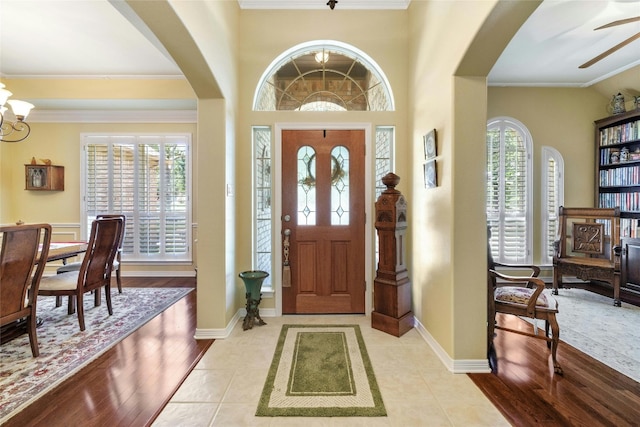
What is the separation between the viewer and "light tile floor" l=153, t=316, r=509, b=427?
5.23ft

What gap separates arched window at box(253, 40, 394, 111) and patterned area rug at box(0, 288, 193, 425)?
9.11 ft

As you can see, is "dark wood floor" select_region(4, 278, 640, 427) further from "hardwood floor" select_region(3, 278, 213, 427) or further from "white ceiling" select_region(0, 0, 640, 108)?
"white ceiling" select_region(0, 0, 640, 108)

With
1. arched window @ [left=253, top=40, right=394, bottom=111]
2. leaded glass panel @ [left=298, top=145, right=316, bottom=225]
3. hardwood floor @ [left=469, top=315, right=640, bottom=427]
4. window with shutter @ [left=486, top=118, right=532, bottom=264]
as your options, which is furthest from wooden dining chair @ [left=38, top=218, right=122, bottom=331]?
window with shutter @ [left=486, top=118, right=532, bottom=264]

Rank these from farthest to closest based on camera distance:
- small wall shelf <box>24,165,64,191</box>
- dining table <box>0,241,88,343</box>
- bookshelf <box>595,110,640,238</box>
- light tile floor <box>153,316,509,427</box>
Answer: small wall shelf <box>24,165,64,191</box> < bookshelf <box>595,110,640,238</box> < dining table <box>0,241,88,343</box> < light tile floor <box>153,316,509,427</box>

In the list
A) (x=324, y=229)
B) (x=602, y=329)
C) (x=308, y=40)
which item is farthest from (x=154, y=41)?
(x=602, y=329)

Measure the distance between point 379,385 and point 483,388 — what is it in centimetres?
70

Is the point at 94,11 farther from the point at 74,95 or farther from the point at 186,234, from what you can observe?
the point at 186,234

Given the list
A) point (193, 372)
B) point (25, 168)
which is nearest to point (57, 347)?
point (193, 372)

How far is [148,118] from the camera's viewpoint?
4.79m

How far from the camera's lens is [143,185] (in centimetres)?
484

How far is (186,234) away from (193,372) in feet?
10.6

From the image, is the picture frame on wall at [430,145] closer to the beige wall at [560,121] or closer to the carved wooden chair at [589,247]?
the beige wall at [560,121]

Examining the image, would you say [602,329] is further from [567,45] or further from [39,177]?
[39,177]

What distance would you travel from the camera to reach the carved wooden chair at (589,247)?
3.54 meters
